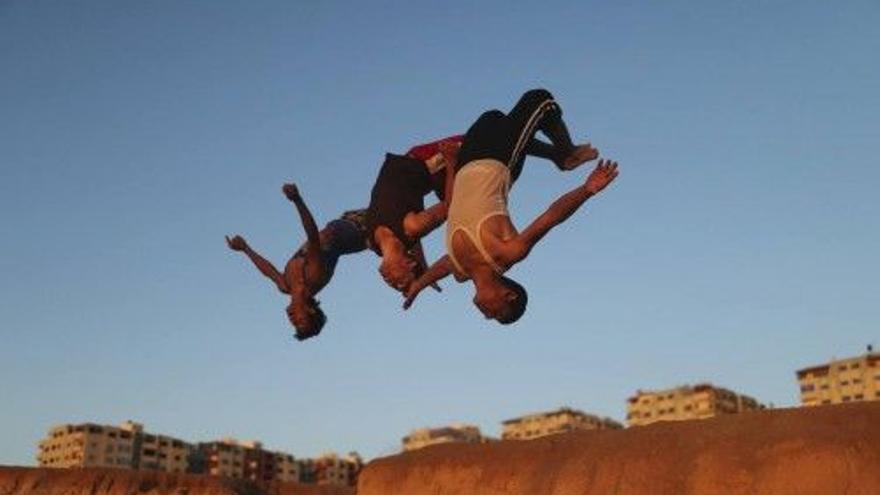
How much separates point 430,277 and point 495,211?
0.88 m

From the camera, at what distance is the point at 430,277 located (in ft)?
23.1

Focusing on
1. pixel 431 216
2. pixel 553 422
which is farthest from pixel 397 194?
pixel 553 422

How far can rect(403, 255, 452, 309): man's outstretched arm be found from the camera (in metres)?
6.90

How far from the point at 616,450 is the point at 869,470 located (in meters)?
5.63

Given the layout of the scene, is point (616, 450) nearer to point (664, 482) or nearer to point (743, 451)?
point (664, 482)

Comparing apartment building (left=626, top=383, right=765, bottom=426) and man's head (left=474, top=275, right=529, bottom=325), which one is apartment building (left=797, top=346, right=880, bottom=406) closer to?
apartment building (left=626, top=383, right=765, bottom=426)

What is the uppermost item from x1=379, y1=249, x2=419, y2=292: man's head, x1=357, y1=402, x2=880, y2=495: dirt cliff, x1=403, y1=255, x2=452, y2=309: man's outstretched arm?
x1=379, y1=249, x2=419, y2=292: man's head

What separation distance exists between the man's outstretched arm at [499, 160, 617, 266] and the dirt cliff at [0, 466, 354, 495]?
27.9m

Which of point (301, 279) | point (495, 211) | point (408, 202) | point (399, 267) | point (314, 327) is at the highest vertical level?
point (301, 279)

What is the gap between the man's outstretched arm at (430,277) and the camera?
6.90 metres

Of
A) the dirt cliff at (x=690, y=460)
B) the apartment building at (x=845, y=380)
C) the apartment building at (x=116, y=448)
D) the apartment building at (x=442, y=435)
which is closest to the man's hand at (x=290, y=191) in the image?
the dirt cliff at (x=690, y=460)

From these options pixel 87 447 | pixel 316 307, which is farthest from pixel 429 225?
pixel 87 447

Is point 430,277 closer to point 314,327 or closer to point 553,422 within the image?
point 314,327

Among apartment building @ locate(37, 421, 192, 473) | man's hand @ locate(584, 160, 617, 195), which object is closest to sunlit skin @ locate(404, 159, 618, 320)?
man's hand @ locate(584, 160, 617, 195)
